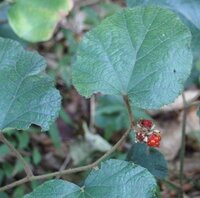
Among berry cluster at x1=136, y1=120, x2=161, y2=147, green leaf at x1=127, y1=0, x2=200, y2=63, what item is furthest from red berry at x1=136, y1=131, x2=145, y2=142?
green leaf at x1=127, y1=0, x2=200, y2=63

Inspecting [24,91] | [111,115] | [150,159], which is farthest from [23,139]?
[24,91]

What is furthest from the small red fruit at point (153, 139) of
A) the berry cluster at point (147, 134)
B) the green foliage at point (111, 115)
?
the green foliage at point (111, 115)

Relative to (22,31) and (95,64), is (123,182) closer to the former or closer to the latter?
(95,64)

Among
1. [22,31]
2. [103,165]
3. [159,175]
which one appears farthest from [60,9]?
[103,165]

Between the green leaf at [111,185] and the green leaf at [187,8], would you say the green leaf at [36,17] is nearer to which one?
the green leaf at [187,8]

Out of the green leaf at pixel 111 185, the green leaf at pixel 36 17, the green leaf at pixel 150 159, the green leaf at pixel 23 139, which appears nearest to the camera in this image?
the green leaf at pixel 111 185
